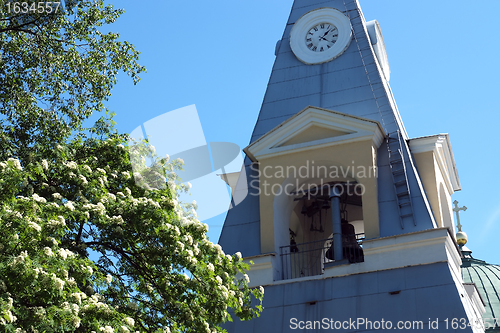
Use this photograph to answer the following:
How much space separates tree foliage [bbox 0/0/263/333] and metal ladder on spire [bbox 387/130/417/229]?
334cm

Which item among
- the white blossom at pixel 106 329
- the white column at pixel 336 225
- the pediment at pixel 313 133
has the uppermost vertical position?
the pediment at pixel 313 133

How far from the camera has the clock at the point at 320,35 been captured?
15.7 meters

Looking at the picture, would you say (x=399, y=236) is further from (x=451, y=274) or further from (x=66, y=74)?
(x=66, y=74)

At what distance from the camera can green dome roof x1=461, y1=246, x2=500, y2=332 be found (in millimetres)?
22375

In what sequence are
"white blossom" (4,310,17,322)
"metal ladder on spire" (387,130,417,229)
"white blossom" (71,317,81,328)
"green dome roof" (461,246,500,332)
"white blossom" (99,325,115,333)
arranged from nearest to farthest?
"white blossom" (4,310,17,322) < "white blossom" (71,317,81,328) < "white blossom" (99,325,115,333) < "metal ladder on spire" (387,130,417,229) < "green dome roof" (461,246,500,332)

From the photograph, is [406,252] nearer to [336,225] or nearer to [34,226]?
[336,225]

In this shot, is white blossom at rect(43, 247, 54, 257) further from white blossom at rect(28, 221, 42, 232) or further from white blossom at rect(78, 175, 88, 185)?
white blossom at rect(78, 175, 88, 185)

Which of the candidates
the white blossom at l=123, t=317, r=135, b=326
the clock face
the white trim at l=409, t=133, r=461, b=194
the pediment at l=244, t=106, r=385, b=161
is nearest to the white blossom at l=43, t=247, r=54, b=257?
the white blossom at l=123, t=317, r=135, b=326

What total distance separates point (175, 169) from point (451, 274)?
4.80m

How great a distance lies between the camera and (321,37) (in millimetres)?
16109

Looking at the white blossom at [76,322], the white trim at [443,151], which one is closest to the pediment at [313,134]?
the white trim at [443,151]

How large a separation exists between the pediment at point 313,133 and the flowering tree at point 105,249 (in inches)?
147

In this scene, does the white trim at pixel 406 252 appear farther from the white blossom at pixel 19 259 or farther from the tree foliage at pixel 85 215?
the white blossom at pixel 19 259

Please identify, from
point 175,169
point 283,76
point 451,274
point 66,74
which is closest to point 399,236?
point 451,274
